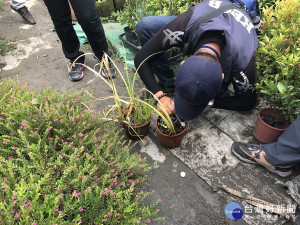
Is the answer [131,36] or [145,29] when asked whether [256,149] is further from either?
[131,36]

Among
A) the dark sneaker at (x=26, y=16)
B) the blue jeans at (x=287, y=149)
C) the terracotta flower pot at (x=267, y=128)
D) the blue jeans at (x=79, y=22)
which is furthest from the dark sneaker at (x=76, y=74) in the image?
the blue jeans at (x=287, y=149)

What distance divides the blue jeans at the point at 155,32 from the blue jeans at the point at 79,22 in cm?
49

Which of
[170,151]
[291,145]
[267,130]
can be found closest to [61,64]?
[170,151]

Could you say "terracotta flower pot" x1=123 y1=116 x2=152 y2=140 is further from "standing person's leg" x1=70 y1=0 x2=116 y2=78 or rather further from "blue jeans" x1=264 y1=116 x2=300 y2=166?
"blue jeans" x1=264 y1=116 x2=300 y2=166

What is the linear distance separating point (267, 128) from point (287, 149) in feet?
0.94

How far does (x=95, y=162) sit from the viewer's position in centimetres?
152

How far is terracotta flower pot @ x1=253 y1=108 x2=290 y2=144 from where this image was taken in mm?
2148

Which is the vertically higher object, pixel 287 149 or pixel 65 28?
pixel 65 28

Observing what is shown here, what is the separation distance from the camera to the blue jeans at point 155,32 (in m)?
2.43

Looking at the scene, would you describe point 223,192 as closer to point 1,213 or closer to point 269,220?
point 269,220

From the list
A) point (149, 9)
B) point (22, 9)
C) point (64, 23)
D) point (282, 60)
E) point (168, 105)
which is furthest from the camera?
point (22, 9)

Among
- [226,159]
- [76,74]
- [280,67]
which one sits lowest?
[226,159]

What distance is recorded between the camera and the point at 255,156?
2.11 meters

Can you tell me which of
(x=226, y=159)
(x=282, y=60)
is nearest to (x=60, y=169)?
(x=226, y=159)
